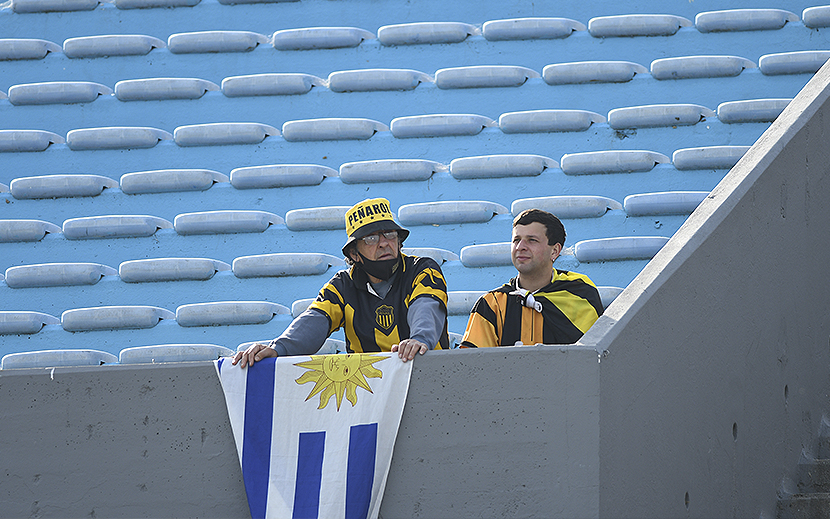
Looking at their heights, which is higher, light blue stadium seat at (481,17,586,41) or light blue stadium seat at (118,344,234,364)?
light blue stadium seat at (481,17,586,41)

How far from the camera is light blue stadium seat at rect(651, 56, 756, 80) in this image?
404 centimetres

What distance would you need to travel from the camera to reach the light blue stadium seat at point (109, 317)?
3582mm

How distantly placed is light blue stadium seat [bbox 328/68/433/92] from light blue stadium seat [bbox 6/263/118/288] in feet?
4.86

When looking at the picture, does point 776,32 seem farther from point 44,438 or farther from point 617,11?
point 44,438

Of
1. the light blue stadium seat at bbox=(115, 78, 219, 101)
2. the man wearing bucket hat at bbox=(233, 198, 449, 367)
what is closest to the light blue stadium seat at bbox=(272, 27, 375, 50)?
the light blue stadium seat at bbox=(115, 78, 219, 101)

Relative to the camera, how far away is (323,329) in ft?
7.98

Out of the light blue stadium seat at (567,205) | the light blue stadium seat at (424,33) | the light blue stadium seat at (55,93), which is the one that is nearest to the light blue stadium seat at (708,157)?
the light blue stadium seat at (567,205)

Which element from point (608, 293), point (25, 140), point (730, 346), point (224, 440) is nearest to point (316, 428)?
Result: point (224, 440)

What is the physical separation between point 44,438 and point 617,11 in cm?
355

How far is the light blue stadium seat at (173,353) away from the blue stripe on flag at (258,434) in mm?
1368

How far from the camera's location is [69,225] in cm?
381

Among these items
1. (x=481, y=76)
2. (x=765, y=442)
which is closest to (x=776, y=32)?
(x=481, y=76)

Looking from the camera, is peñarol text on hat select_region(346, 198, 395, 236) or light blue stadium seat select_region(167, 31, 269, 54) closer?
peñarol text on hat select_region(346, 198, 395, 236)

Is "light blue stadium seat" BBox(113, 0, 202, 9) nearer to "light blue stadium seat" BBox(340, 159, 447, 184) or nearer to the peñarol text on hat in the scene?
"light blue stadium seat" BBox(340, 159, 447, 184)
